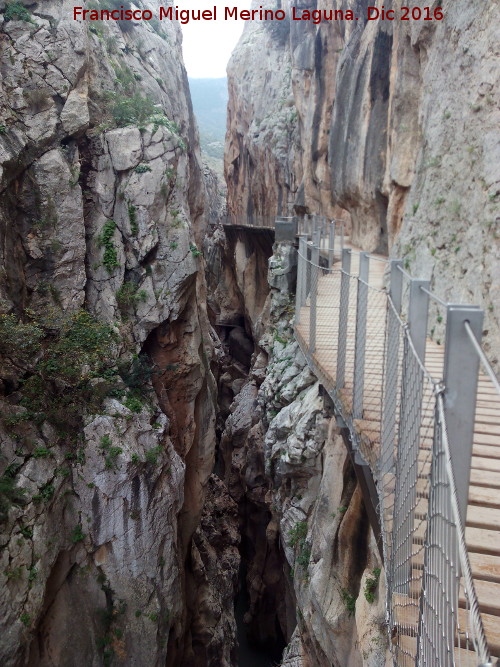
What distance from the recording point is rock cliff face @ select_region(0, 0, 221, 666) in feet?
35.0

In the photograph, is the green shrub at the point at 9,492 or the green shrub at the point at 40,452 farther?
the green shrub at the point at 40,452

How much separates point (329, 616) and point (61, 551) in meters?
6.29

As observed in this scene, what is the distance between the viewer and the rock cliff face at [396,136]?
6.91m

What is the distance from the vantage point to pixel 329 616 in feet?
24.8

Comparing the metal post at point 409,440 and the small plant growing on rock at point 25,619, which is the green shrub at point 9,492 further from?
the metal post at point 409,440

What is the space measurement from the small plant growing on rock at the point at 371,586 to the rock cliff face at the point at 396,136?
300 centimetres

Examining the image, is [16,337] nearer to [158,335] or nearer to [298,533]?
[158,335]

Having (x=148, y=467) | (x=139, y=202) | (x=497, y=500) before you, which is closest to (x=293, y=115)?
(x=139, y=202)

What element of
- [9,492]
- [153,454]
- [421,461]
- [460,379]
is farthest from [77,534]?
[460,379]

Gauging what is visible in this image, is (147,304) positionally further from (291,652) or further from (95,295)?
(291,652)

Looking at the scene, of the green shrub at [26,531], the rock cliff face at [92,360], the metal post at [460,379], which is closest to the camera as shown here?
the metal post at [460,379]

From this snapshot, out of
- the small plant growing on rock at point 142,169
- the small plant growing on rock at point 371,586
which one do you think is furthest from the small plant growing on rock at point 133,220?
the small plant growing on rock at point 371,586

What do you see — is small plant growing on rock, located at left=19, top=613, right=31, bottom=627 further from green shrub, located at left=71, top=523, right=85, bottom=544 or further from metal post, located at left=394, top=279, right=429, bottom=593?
metal post, located at left=394, top=279, right=429, bottom=593

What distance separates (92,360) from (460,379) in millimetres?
10805
